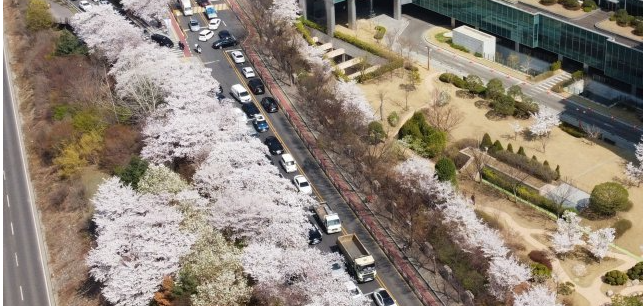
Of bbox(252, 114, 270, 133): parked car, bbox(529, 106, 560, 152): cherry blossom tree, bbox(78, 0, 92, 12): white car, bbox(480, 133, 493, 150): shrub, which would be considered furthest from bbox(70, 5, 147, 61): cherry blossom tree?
bbox(529, 106, 560, 152): cherry blossom tree

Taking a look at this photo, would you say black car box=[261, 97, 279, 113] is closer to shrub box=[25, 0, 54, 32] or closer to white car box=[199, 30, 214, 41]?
white car box=[199, 30, 214, 41]

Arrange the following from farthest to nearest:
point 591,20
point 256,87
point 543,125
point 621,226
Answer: point 591,20 → point 256,87 → point 543,125 → point 621,226

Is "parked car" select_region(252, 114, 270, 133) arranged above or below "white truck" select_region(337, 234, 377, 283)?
above

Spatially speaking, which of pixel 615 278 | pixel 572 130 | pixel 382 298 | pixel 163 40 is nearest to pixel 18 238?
pixel 163 40

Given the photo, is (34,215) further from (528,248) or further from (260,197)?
(528,248)

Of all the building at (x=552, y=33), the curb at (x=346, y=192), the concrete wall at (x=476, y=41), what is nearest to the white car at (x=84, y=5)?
the curb at (x=346, y=192)

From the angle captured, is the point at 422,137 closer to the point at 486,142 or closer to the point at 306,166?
the point at 486,142

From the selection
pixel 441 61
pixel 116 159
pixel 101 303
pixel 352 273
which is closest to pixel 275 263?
pixel 352 273
